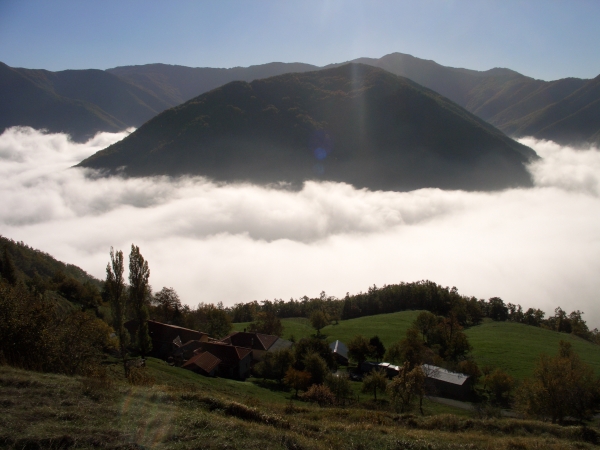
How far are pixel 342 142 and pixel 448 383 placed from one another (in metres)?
160

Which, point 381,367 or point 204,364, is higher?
point 204,364

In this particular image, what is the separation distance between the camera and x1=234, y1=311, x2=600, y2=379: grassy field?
53.4 m

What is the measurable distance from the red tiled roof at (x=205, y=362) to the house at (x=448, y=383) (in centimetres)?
2263

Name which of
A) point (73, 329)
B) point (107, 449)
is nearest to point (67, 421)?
point (107, 449)

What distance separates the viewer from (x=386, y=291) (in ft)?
335

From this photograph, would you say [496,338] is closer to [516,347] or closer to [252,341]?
[516,347]

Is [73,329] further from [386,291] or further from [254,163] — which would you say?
[254,163]

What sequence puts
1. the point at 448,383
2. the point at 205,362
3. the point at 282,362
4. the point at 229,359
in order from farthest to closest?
the point at 448,383 < the point at 229,359 < the point at 282,362 < the point at 205,362

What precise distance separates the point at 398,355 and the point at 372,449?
43.3 meters

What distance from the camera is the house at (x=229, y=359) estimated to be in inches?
1695

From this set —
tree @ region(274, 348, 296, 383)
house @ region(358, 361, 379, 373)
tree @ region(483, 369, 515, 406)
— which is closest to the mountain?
house @ region(358, 361, 379, 373)

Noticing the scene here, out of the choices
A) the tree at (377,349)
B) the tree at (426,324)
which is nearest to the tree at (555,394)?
the tree at (377,349)

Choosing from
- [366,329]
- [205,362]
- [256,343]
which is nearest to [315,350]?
[256,343]

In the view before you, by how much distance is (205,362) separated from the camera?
4050 centimetres
